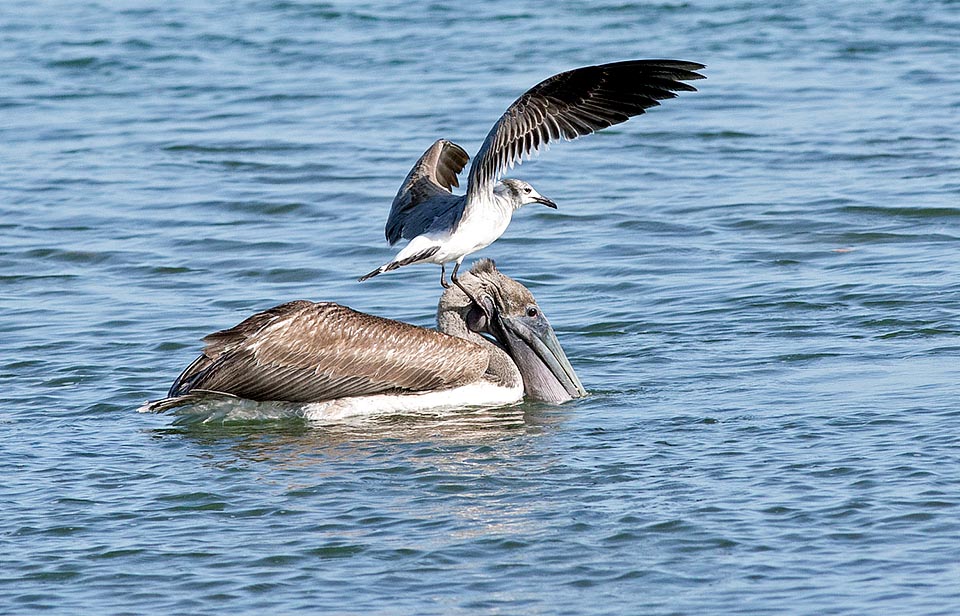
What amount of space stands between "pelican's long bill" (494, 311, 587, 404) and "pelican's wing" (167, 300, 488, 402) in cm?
38

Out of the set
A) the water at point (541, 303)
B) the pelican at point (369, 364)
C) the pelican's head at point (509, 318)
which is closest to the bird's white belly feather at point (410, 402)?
the pelican at point (369, 364)

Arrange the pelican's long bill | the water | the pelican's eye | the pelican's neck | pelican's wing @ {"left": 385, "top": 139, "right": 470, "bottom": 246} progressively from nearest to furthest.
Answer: the water → the pelican's long bill → the pelican's neck → the pelican's eye → pelican's wing @ {"left": 385, "top": 139, "right": 470, "bottom": 246}

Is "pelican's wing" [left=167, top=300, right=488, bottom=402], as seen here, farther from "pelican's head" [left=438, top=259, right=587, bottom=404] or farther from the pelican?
"pelican's head" [left=438, top=259, right=587, bottom=404]

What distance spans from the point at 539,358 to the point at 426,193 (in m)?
1.25

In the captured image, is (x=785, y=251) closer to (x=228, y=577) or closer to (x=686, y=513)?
(x=686, y=513)

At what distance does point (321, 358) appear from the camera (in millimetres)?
7762

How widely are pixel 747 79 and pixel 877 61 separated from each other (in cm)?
145

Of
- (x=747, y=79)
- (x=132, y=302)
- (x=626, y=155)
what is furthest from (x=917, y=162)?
(x=132, y=302)

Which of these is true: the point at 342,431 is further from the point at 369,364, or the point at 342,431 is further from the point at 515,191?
the point at 515,191

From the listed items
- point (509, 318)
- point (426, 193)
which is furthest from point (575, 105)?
point (426, 193)

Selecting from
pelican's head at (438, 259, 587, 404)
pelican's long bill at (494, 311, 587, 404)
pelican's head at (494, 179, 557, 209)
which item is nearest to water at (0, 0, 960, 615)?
pelican's long bill at (494, 311, 587, 404)

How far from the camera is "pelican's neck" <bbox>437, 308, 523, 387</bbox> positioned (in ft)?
27.1

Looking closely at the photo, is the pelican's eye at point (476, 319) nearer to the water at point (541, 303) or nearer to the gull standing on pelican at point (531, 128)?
the gull standing on pelican at point (531, 128)

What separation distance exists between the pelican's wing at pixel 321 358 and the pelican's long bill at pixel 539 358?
383mm
